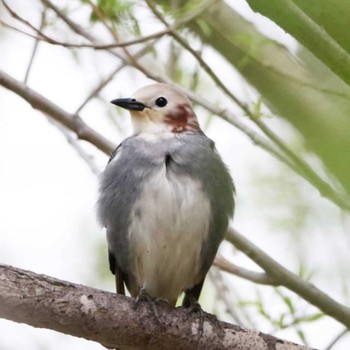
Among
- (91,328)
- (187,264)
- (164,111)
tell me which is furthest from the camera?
(164,111)

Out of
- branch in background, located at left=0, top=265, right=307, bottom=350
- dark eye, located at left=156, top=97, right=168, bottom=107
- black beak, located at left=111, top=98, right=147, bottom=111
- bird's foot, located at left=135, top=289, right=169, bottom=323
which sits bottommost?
branch in background, located at left=0, top=265, right=307, bottom=350

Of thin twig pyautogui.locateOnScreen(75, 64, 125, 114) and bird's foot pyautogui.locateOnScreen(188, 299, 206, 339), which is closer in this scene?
bird's foot pyautogui.locateOnScreen(188, 299, 206, 339)

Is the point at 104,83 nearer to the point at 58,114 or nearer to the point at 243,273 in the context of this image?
the point at 58,114

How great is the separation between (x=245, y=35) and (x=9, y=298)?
6.43ft

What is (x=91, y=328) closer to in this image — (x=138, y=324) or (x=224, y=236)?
(x=138, y=324)

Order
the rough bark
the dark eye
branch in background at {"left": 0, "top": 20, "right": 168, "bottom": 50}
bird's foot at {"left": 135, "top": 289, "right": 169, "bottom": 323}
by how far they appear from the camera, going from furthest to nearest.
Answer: the dark eye < branch in background at {"left": 0, "top": 20, "right": 168, "bottom": 50} < bird's foot at {"left": 135, "top": 289, "right": 169, "bottom": 323} < the rough bark

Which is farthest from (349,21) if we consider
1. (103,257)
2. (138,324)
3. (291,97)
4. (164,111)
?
(103,257)

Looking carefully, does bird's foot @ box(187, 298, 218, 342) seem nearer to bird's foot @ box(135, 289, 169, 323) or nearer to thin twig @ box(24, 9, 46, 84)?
bird's foot @ box(135, 289, 169, 323)

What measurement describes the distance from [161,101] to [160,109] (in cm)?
5

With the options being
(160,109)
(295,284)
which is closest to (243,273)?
(295,284)

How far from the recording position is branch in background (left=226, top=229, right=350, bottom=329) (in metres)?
4.06

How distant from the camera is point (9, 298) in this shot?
2996 mm

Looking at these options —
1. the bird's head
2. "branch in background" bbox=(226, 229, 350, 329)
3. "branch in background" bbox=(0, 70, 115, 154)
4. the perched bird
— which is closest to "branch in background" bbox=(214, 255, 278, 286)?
"branch in background" bbox=(226, 229, 350, 329)

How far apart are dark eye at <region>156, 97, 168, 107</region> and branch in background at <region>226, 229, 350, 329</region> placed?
→ 95 centimetres
